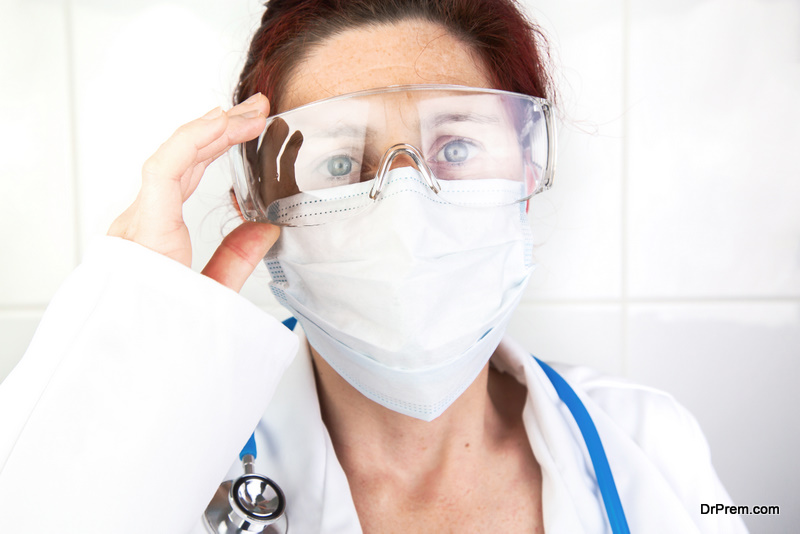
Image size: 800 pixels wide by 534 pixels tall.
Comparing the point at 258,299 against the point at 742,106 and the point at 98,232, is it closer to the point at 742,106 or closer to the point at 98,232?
the point at 98,232

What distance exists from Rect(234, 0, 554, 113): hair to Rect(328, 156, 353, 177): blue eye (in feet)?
0.72

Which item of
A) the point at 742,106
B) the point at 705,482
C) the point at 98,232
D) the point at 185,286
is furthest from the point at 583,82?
the point at 98,232

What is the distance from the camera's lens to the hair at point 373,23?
96 cm

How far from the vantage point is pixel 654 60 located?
1.39 meters

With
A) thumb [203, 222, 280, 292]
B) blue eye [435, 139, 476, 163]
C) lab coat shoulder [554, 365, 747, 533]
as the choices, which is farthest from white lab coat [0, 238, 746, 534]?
lab coat shoulder [554, 365, 747, 533]

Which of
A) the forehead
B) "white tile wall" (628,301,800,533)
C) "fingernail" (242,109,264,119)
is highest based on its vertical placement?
the forehead

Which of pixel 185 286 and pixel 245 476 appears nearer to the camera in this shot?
pixel 185 286

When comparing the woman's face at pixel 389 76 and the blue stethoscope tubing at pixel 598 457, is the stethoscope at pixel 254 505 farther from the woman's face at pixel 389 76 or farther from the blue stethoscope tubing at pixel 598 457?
the woman's face at pixel 389 76

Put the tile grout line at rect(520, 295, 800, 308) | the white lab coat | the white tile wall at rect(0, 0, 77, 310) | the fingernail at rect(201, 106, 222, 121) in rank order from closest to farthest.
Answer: the white lab coat → the fingernail at rect(201, 106, 222, 121) → the white tile wall at rect(0, 0, 77, 310) → the tile grout line at rect(520, 295, 800, 308)

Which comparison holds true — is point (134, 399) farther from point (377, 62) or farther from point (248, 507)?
point (377, 62)

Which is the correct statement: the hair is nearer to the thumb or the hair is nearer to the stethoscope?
the thumb

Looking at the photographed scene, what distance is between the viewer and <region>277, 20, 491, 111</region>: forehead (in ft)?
2.93

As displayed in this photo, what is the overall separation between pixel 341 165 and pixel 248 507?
1.75 ft

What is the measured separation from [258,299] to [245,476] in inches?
26.7
